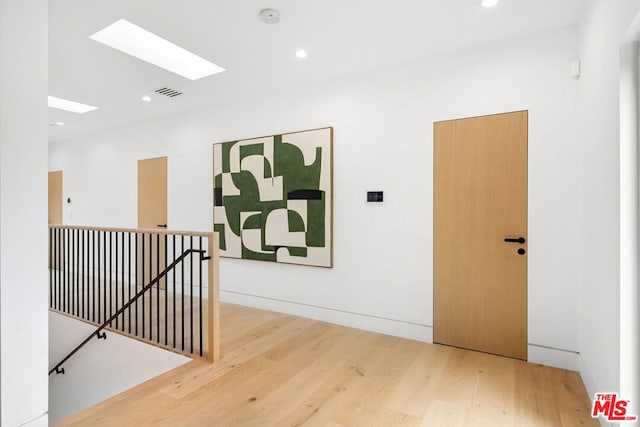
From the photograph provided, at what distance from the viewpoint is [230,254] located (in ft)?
14.4

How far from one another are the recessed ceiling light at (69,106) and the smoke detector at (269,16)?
3494mm

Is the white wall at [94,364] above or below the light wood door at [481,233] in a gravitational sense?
below

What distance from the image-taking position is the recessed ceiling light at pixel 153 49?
2.86 meters

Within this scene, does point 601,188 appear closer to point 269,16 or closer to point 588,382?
point 588,382

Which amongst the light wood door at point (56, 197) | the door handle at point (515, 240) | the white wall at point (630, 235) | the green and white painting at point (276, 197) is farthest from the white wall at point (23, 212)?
the light wood door at point (56, 197)

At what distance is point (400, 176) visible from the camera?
330cm

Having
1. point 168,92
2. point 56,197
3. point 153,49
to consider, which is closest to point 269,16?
point 153,49

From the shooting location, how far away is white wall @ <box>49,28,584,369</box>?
2656 millimetres

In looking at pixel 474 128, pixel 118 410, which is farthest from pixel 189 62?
pixel 118 410

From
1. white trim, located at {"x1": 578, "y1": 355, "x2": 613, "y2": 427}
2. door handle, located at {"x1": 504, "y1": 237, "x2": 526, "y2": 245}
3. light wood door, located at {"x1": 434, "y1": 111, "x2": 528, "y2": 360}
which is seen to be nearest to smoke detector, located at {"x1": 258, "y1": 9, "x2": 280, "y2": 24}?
light wood door, located at {"x1": 434, "y1": 111, "x2": 528, "y2": 360}

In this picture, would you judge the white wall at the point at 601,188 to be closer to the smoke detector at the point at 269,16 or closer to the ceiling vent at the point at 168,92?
the smoke detector at the point at 269,16

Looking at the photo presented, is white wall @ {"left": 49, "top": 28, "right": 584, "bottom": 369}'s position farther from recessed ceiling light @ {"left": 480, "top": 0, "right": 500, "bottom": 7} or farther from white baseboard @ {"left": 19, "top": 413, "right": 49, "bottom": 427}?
white baseboard @ {"left": 19, "top": 413, "right": 49, "bottom": 427}

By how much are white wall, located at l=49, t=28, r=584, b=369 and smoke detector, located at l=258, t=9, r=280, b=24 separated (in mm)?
1214

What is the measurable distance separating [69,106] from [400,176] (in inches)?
189
